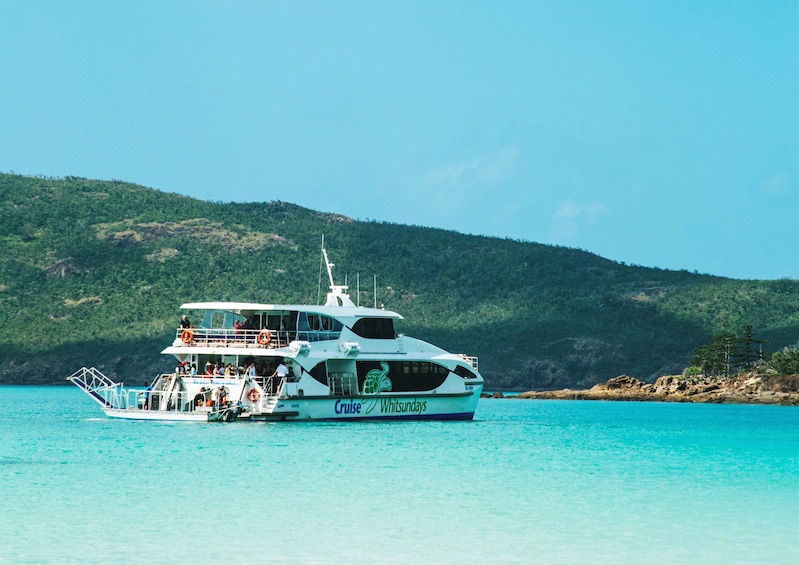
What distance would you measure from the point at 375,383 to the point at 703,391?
167ft

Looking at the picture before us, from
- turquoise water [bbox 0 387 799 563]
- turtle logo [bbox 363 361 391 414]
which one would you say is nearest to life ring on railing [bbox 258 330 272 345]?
turquoise water [bbox 0 387 799 563]

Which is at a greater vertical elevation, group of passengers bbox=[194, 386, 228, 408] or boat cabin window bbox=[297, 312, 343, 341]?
boat cabin window bbox=[297, 312, 343, 341]

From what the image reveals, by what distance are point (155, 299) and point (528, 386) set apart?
120 feet

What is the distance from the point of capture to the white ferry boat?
129 feet

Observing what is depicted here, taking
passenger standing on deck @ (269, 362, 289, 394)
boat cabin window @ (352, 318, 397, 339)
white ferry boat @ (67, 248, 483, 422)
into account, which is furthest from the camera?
boat cabin window @ (352, 318, 397, 339)

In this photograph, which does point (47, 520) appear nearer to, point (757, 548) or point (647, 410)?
point (757, 548)

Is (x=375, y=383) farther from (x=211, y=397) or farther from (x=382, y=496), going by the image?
(x=382, y=496)

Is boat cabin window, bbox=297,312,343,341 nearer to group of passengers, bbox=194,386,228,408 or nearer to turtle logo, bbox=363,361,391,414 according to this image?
turtle logo, bbox=363,361,391,414

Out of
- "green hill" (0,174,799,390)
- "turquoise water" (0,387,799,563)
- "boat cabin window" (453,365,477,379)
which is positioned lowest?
"turquoise water" (0,387,799,563)

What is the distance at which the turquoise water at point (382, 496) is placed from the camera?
1856 cm

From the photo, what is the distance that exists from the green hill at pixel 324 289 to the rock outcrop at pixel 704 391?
1611 centimetres

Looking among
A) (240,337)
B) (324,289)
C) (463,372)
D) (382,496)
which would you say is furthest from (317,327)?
(324,289)

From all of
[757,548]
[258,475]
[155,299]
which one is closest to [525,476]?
[258,475]

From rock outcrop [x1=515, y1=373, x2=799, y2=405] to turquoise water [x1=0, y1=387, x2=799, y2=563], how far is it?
141 feet
